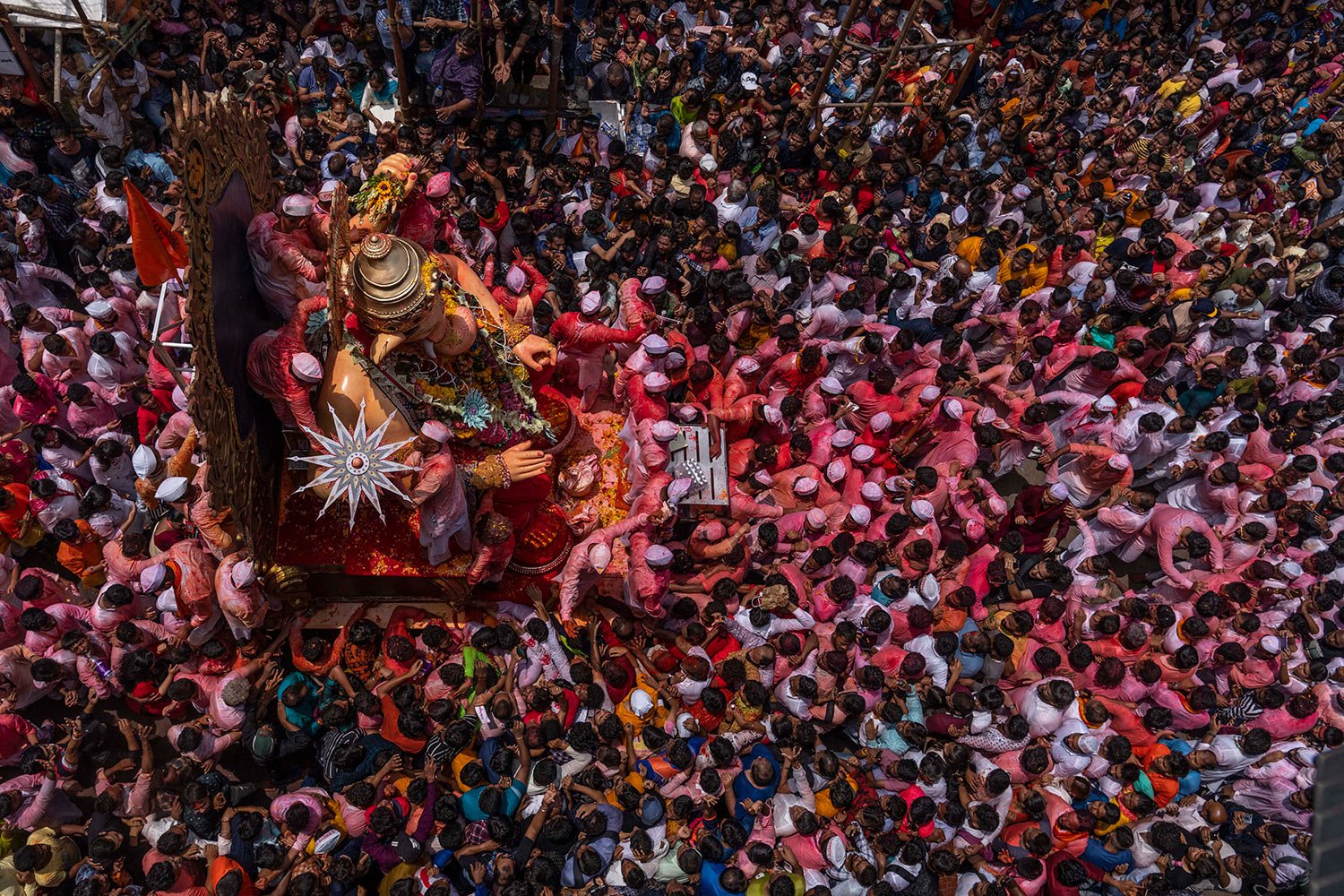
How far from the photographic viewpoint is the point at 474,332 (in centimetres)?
546

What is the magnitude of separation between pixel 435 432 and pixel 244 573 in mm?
1437

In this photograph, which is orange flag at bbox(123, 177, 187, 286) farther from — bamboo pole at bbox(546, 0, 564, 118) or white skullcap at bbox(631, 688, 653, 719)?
bamboo pole at bbox(546, 0, 564, 118)

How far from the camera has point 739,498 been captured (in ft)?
21.8

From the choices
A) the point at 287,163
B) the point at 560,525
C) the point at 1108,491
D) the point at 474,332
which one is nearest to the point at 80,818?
the point at 560,525

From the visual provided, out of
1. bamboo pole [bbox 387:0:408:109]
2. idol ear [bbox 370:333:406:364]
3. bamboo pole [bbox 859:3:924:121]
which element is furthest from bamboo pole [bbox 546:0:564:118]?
idol ear [bbox 370:333:406:364]

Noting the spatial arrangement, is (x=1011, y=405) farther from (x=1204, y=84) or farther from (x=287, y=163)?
(x=287, y=163)

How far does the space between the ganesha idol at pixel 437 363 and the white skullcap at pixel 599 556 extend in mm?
648

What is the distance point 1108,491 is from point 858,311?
106 inches

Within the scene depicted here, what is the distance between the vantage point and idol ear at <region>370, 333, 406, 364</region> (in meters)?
4.74

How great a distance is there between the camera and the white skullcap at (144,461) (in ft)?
19.3

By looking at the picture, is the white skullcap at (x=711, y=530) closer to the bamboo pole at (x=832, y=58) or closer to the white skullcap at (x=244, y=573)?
the white skullcap at (x=244, y=573)

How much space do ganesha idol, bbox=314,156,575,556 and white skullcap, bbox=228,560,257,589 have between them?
0.97 metres

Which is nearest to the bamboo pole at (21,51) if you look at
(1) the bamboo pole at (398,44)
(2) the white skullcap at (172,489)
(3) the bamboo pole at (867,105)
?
(1) the bamboo pole at (398,44)

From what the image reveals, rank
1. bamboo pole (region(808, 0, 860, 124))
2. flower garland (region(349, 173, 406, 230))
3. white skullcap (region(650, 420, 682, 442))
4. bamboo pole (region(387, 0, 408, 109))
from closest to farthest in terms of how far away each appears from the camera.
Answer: flower garland (region(349, 173, 406, 230)) → white skullcap (region(650, 420, 682, 442)) → bamboo pole (region(387, 0, 408, 109)) → bamboo pole (region(808, 0, 860, 124))
